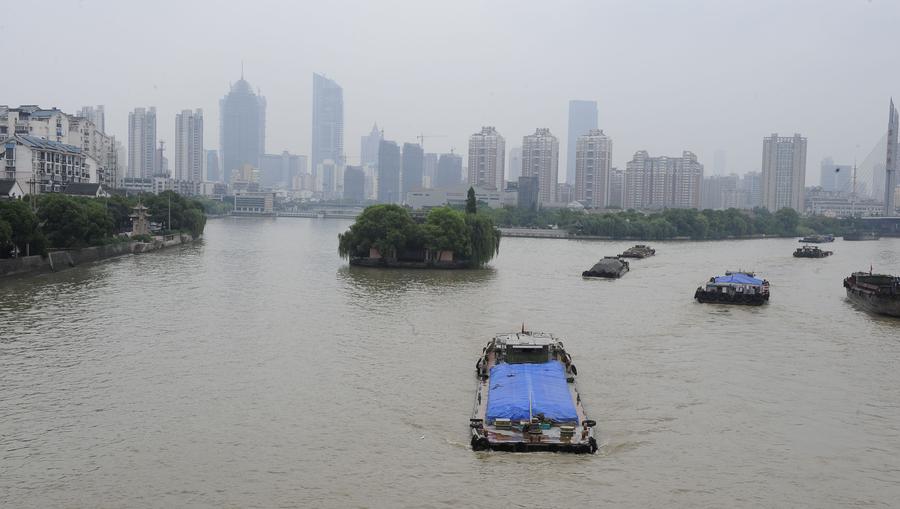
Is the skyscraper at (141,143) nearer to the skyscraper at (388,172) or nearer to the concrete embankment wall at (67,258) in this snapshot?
the skyscraper at (388,172)

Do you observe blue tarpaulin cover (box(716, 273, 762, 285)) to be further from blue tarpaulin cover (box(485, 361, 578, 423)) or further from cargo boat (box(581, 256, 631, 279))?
blue tarpaulin cover (box(485, 361, 578, 423))

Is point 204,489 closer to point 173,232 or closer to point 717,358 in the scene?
point 717,358

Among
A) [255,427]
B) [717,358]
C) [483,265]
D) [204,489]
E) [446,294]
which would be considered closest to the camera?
[204,489]

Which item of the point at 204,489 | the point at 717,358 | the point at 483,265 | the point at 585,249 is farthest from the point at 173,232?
the point at 204,489

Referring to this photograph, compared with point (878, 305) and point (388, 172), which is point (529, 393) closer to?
point (878, 305)

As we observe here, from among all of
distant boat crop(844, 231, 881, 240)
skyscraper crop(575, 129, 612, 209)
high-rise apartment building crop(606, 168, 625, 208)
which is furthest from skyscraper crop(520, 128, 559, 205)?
distant boat crop(844, 231, 881, 240)

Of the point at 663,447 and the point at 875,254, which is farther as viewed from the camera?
the point at 875,254
